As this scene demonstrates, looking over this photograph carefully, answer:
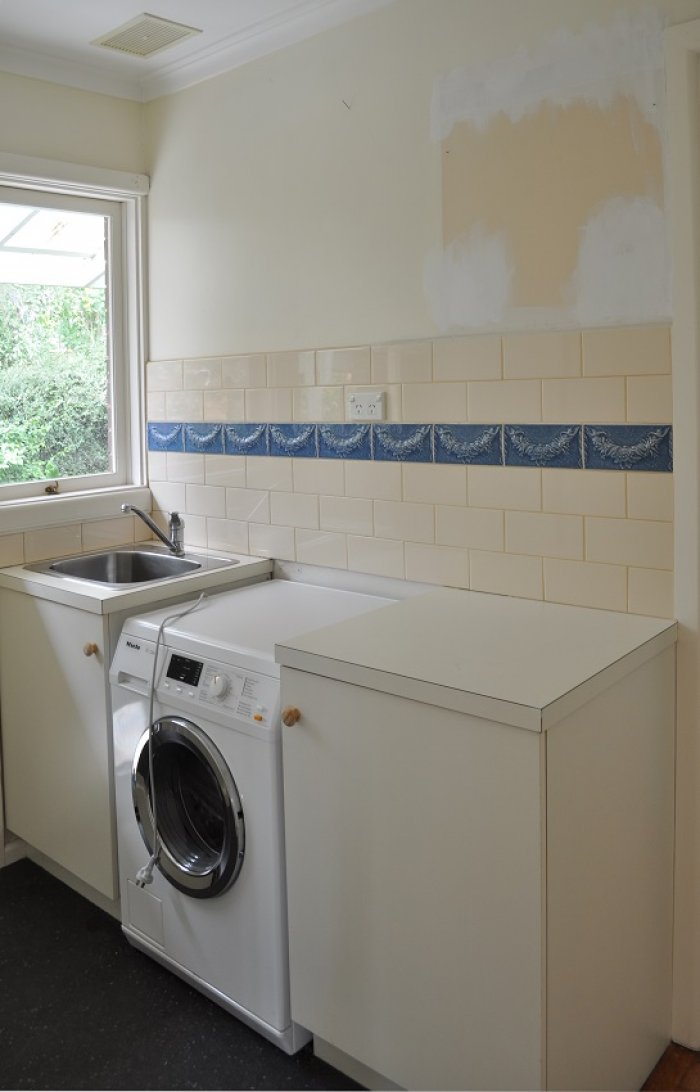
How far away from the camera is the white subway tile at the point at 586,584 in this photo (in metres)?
2.17

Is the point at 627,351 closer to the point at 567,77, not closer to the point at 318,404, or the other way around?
the point at 567,77

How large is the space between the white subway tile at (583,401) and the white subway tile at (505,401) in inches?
1.1

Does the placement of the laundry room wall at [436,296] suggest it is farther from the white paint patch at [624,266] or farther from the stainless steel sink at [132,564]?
the stainless steel sink at [132,564]

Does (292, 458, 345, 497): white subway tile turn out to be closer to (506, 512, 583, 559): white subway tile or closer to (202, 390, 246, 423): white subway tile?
(202, 390, 246, 423): white subway tile

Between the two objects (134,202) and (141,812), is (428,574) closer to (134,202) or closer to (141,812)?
(141,812)

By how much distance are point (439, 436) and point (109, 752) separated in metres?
1.22

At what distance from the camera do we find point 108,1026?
87.4 inches

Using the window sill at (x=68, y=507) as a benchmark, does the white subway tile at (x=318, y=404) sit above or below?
above

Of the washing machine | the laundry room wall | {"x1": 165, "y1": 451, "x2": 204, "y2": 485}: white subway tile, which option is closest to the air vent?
the laundry room wall

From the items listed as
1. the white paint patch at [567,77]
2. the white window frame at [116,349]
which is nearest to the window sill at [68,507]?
the white window frame at [116,349]

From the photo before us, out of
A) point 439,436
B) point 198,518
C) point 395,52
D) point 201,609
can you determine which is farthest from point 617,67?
point 198,518

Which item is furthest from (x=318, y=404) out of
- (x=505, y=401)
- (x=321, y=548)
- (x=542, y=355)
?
(x=542, y=355)

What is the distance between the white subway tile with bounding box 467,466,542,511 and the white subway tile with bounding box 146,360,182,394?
1259mm

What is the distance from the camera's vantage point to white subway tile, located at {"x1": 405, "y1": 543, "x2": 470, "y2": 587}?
2.47 metres
